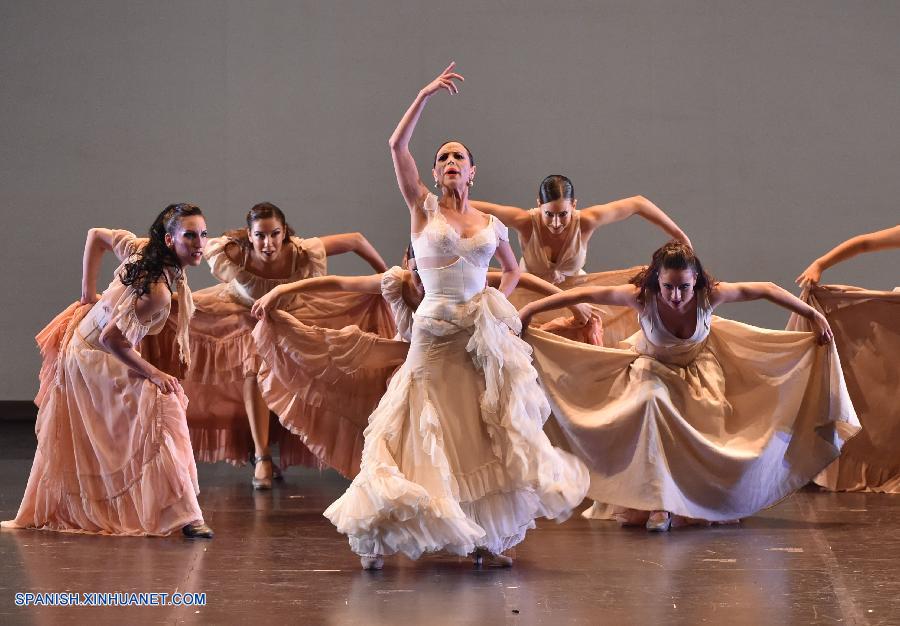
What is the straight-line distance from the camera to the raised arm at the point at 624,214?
21.1 ft

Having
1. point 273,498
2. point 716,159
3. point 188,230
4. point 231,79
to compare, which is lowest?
point 273,498

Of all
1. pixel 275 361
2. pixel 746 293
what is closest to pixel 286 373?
pixel 275 361

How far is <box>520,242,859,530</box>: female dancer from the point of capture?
5.00 m

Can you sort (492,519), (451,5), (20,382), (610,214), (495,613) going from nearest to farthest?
(495,613), (492,519), (610,214), (451,5), (20,382)

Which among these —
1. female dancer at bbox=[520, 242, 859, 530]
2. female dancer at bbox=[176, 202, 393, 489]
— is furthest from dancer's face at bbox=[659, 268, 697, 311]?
female dancer at bbox=[176, 202, 393, 489]

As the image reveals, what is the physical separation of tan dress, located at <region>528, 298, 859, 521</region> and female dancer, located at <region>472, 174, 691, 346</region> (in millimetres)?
1057

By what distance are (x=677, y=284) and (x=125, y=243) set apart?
2142 mm

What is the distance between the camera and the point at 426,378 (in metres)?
4.21

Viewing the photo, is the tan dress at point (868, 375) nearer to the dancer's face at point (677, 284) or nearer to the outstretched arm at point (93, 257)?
the dancer's face at point (677, 284)

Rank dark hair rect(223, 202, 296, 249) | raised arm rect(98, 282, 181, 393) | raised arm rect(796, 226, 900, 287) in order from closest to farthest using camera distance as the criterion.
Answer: raised arm rect(98, 282, 181, 393) < raised arm rect(796, 226, 900, 287) < dark hair rect(223, 202, 296, 249)

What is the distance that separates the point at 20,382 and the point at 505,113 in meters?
3.64

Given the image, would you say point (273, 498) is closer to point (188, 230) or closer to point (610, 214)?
point (188, 230)

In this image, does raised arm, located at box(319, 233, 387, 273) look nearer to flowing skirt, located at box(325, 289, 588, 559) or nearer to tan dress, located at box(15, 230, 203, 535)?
tan dress, located at box(15, 230, 203, 535)

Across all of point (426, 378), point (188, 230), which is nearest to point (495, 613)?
point (426, 378)
